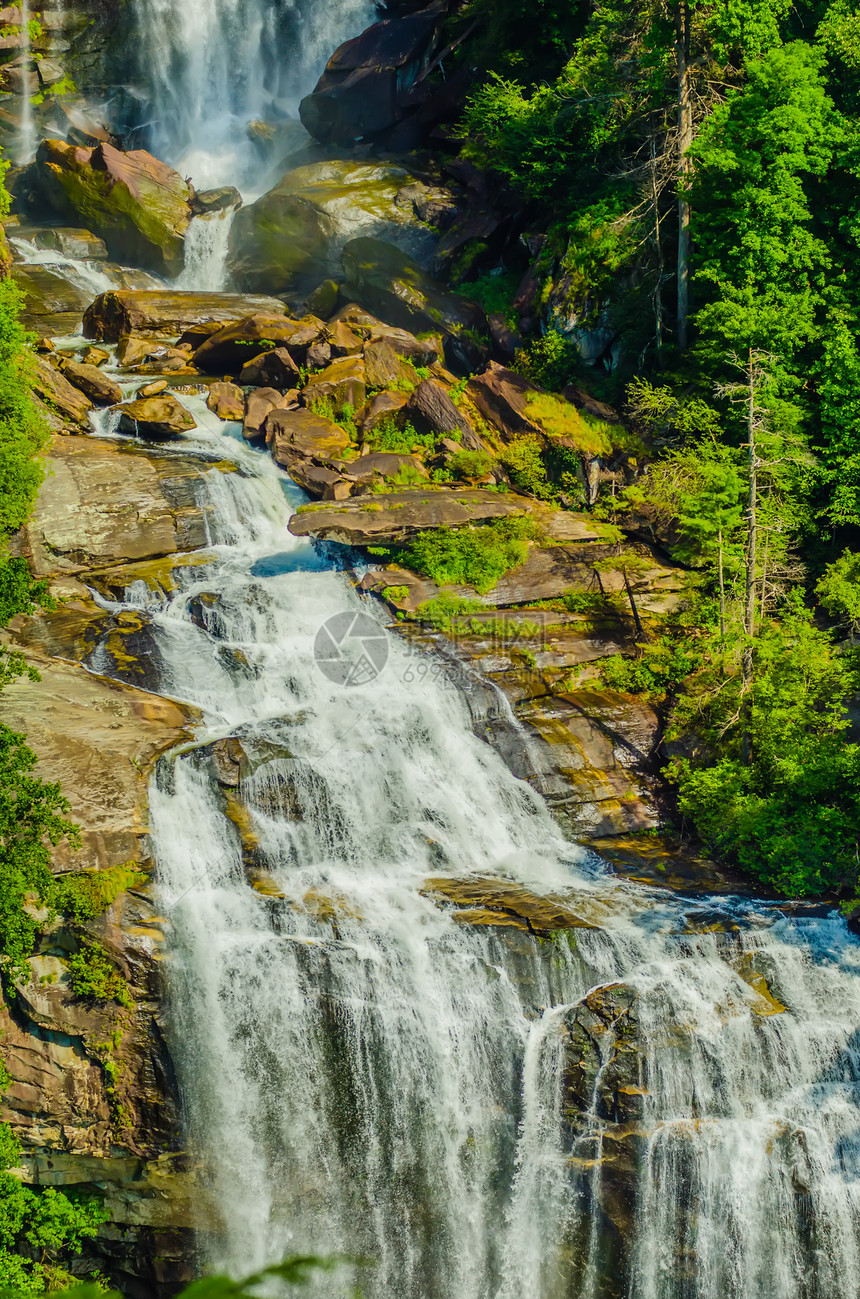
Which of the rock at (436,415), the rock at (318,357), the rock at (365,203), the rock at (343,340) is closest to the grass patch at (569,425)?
the rock at (436,415)

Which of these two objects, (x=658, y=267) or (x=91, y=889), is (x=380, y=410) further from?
(x=91, y=889)

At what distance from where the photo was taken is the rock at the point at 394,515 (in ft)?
72.9

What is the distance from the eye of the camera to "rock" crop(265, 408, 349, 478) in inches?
997

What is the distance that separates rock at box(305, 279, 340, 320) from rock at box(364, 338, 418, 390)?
5.00m

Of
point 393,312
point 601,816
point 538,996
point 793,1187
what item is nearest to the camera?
point 793,1187

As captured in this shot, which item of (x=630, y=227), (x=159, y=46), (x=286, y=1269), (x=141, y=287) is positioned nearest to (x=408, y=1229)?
(x=286, y=1269)

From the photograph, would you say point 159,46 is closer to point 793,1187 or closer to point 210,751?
point 210,751

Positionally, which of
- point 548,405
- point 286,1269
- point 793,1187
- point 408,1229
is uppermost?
point 548,405

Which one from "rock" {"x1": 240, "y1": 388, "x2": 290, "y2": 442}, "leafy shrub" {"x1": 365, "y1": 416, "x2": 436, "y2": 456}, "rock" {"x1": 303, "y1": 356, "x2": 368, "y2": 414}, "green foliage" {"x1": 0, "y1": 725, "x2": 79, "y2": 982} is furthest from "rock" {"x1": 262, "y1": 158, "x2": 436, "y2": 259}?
"green foliage" {"x1": 0, "y1": 725, "x2": 79, "y2": 982}

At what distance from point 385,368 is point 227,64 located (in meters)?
28.5

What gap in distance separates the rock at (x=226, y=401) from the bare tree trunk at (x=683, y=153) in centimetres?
1269

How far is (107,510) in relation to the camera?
22.3m

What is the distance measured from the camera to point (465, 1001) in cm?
1457

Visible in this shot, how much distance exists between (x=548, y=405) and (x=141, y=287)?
17681mm
